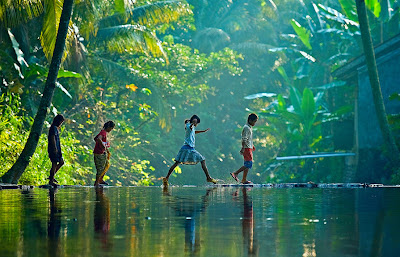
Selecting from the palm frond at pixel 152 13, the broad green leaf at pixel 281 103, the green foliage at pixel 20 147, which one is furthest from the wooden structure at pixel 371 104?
the green foliage at pixel 20 147

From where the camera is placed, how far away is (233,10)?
5328 cm

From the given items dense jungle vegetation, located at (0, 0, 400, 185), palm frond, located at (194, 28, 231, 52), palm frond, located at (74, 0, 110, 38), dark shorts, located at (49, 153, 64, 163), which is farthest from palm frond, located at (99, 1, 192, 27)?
palm frond, located at (194, 28, 231, 52)

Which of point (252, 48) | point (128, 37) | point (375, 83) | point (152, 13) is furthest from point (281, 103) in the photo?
point (252, 48)

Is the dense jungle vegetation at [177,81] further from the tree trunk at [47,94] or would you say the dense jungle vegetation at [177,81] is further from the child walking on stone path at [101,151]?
the child walking on stone path at [101,151]

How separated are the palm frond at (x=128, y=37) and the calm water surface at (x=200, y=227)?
52.0 feet

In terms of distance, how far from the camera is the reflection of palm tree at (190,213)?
6.16 m

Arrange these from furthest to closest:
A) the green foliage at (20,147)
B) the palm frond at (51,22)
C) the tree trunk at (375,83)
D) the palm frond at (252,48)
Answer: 1. the palm frond at (252,48)
2. the tree trunk at (375,83)
3. the green foliage at (20,147)
4. the palm frond at (51,22)

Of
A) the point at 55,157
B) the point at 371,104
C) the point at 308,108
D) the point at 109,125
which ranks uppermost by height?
the point at 308,108

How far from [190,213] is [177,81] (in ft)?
97.3

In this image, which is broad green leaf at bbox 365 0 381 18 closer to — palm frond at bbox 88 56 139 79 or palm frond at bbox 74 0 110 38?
palm frond at bbox 74 0 110 38

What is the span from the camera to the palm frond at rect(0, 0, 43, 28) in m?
18.1

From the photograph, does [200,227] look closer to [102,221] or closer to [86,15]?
[102,221]

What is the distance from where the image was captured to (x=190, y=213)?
9.12 metres

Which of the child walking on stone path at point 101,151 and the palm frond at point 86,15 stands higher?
the palm frond at point 86,15
